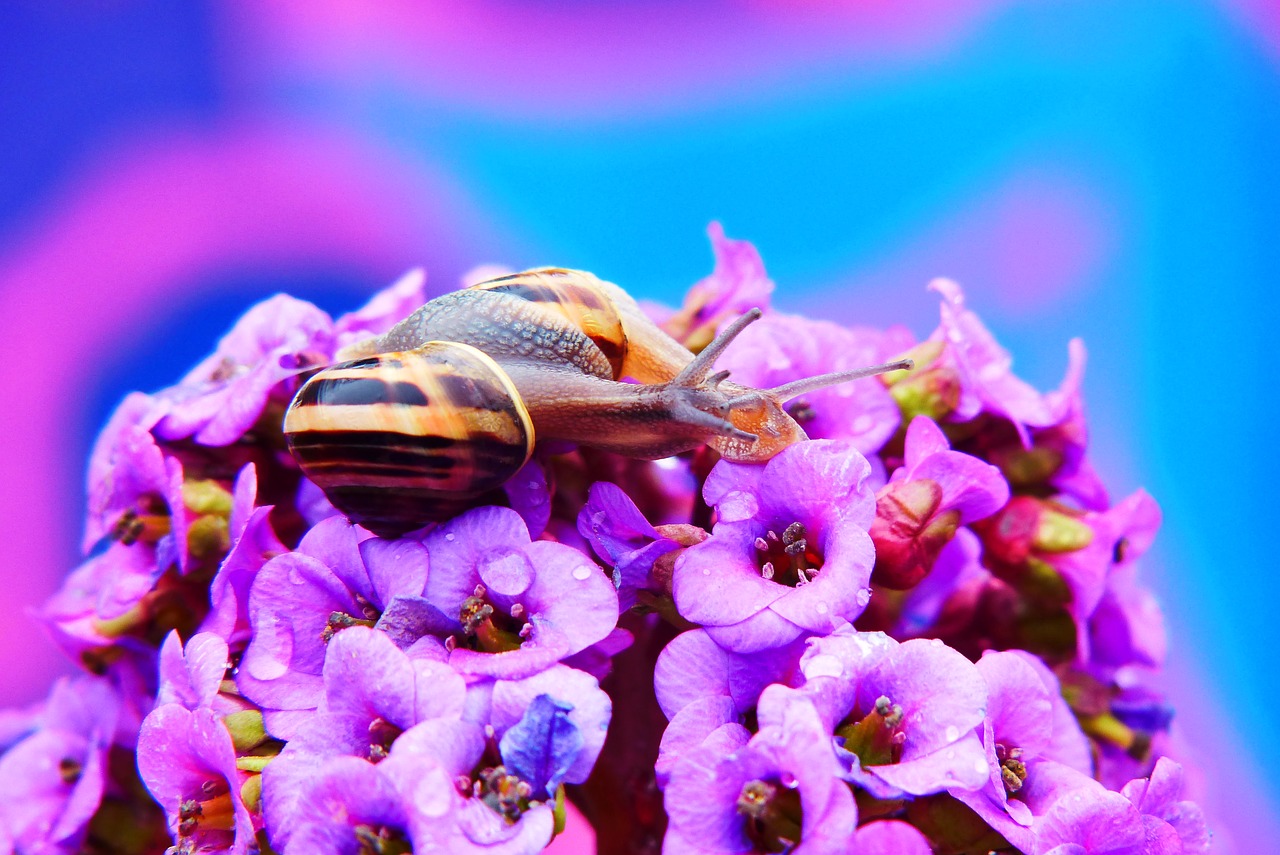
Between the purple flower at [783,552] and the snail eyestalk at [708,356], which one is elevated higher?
the snail eyestalk at [708,356]

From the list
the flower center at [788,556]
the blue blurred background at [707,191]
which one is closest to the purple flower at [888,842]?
the flower center at [788,556]

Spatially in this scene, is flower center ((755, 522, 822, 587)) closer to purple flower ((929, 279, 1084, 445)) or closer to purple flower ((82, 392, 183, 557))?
purple flower ((929, 279, 1084, 445))

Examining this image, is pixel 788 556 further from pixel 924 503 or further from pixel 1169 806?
pixel 1169 806

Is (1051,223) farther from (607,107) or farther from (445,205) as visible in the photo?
(445,205)

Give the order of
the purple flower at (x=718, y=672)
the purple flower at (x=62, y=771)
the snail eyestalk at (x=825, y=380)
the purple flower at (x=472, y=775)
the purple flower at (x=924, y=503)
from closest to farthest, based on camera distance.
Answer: the purple flower at (x=472, y=775) → the purple flower at (x=718, y=672) → the purple flower at (x=924, y=503) → the snail eyestalk at (x=825, y=380) → the purple flower at (x=62, y=771)

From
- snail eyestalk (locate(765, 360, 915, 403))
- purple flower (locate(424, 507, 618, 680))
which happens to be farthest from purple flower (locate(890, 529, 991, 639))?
purple flower (locate(424, 507, 618, 680))

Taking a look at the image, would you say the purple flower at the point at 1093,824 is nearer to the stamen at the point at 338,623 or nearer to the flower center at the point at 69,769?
the stamen at the point at 338,623
